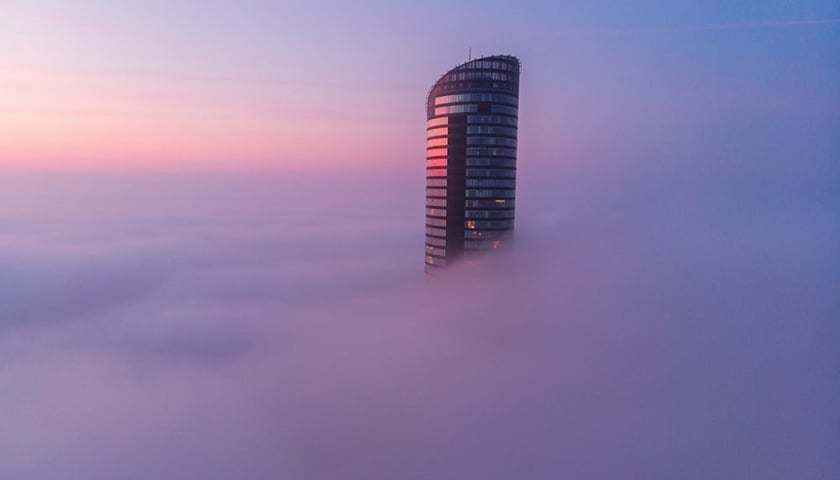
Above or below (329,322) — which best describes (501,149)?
above

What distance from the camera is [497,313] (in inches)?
1721

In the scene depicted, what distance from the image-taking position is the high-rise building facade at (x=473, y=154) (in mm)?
36094

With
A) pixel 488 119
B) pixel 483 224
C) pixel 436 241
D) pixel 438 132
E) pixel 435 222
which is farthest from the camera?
pixel 436 241

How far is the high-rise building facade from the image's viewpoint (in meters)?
36.1

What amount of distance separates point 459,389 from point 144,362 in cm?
2666

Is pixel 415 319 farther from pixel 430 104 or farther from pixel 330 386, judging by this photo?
pixel 430 104

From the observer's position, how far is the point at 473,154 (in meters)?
36.3

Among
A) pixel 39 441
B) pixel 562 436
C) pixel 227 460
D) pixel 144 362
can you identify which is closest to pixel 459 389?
pixel 562 436

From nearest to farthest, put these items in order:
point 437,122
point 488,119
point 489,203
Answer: point 488,119
point 489,203
point 437,122

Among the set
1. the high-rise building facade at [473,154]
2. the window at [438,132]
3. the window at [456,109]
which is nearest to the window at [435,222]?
the high-rise building facade at [473,154]

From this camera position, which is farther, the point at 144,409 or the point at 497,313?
the point at 497,313

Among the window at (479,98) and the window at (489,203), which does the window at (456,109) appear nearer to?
the window at (479,98)

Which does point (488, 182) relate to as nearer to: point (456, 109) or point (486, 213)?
point (486, 213)

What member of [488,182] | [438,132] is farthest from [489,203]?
[438,132]
